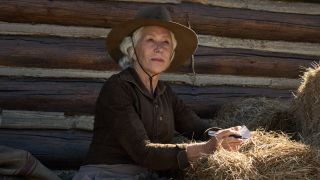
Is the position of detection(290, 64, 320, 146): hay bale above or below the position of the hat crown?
below

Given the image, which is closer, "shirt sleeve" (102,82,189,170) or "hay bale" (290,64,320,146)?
"shirt sleeve" (102,82,189,170)

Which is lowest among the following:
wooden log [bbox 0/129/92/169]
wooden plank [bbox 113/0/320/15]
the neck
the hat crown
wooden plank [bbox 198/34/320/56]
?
wooden log [bbox 0/129/92/169]

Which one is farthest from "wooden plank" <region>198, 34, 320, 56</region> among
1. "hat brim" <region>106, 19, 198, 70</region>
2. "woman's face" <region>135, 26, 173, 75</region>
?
"woman's face" <region>135, 26, 173, 75</region>

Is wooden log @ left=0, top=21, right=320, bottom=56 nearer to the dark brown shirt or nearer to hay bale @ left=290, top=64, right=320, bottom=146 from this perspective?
the dark brown shirt

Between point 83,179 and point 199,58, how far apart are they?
1.99 m

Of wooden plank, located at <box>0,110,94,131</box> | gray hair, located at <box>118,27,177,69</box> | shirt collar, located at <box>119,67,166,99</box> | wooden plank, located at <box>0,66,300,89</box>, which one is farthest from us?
wooden plank, located at <box>0,66,300,89</box>

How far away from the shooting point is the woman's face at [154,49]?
11.9ft

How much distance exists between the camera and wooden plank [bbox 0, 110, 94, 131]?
4535mm

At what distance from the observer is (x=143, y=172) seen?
350 centimetres

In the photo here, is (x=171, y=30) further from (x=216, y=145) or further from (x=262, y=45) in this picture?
(x=262, y=45)

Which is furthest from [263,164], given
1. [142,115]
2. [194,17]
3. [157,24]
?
[194,17]

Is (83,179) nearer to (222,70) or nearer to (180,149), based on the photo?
(180,149)

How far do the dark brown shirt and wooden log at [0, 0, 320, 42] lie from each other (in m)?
1.20

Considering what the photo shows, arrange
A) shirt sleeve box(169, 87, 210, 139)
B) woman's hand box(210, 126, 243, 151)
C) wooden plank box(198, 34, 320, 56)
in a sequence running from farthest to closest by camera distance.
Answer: wooden plank box(198, 34, 320, 56) < shirt sleeve box(169, 87, 210, 139) < woman's hand box(210, 126, 243, 151)
